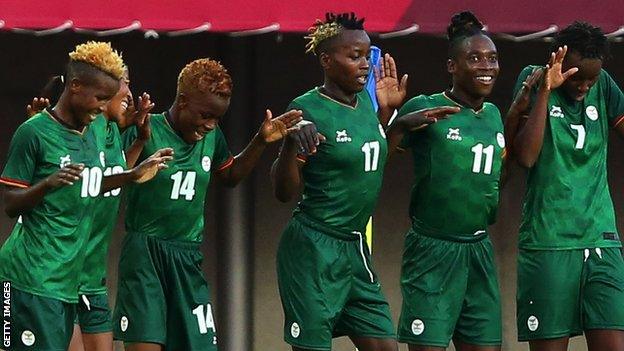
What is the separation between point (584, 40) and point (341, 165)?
1.62 m

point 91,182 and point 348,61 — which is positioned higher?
point 348,61

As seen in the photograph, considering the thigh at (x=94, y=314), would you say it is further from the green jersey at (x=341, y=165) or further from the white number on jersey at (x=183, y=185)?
the green jersey at (x=341, y=165)

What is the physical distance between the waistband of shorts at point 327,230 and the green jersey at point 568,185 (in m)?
1.10

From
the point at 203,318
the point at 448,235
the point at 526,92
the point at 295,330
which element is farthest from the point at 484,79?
the point at 203,318

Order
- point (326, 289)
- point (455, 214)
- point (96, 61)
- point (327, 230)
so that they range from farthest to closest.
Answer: point (455, 214)
point (327, 230)
point (326, 289)
point (96, 61)

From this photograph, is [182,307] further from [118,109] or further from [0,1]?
[0,1]

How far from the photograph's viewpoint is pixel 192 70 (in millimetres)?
10086

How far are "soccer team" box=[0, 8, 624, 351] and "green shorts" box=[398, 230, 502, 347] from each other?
0.01m

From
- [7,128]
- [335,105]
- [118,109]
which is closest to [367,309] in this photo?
[335,105]

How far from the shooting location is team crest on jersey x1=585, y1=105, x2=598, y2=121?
1045 cm

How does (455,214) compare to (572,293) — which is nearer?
(455,214)

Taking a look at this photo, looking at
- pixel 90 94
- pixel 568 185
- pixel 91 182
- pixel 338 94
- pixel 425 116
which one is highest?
pixel 90 94

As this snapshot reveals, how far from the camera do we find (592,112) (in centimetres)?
1048

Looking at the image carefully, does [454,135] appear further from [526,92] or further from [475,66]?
[526,92]
